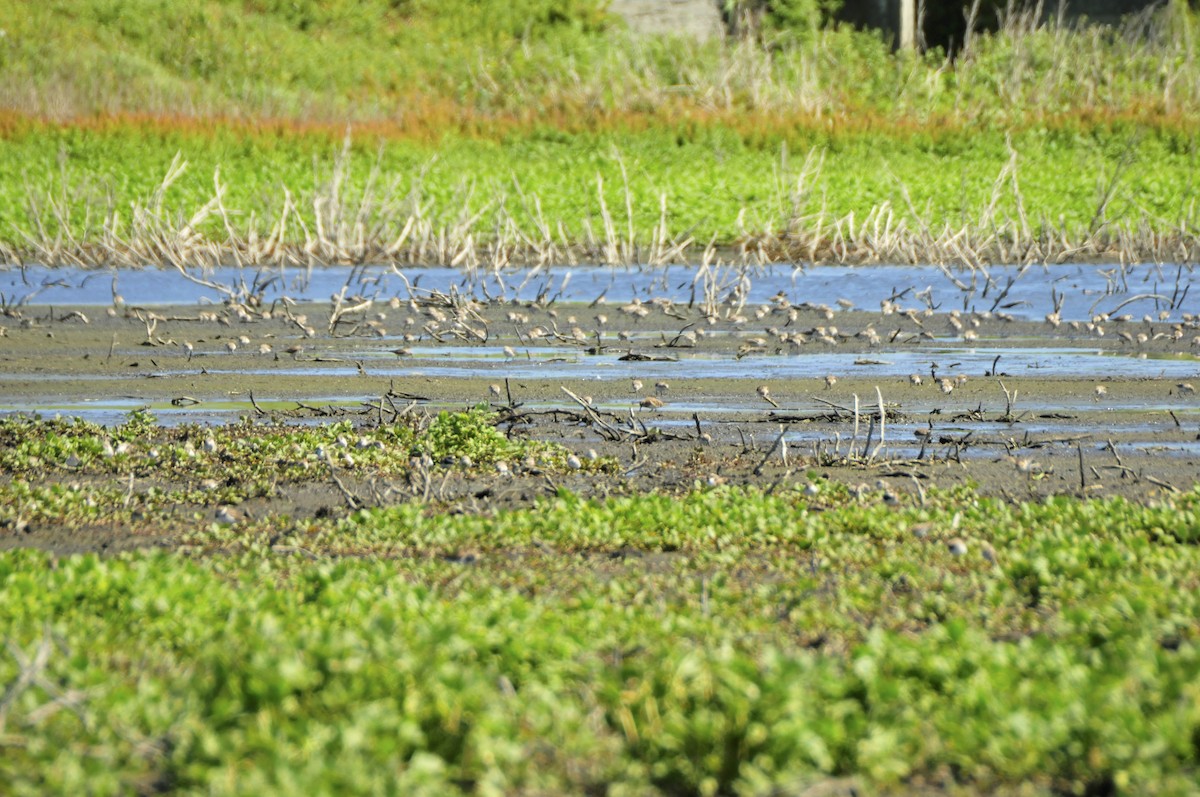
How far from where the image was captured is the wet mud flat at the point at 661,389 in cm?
761

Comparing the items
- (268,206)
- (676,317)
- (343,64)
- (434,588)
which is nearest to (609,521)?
(434,588)

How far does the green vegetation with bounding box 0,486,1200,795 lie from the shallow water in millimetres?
10079

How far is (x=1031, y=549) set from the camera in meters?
5.58

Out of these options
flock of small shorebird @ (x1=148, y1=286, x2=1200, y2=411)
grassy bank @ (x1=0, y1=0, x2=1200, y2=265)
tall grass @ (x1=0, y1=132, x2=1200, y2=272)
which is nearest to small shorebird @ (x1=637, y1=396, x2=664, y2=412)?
flock of small shorebird @ (x1=148, y1=286, x2=1200, y2=411)

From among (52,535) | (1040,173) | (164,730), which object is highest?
(164,730)

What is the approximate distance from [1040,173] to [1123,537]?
20.2 metres

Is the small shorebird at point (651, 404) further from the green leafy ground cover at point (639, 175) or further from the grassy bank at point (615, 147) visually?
the green leafy ground cover at point (639, 175)

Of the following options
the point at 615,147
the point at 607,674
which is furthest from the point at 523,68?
the point at 607,674

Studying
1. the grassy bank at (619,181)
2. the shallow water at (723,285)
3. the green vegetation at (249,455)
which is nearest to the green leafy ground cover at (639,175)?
the grassy bank at (619,181)

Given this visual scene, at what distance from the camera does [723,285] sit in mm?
15492

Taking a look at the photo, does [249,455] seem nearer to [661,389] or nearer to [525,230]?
[661,389]

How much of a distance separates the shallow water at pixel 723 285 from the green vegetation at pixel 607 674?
1008 centimetres

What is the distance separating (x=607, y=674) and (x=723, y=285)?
11.7 metres

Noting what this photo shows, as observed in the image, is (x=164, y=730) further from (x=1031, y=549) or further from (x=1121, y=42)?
(x=1121, y=42)
